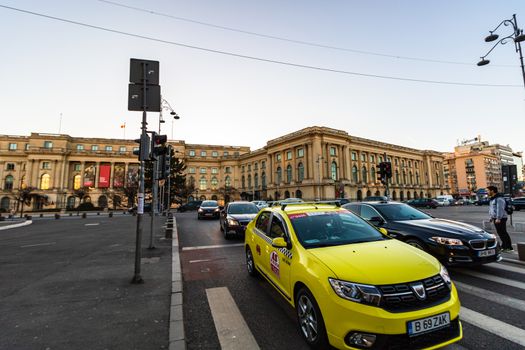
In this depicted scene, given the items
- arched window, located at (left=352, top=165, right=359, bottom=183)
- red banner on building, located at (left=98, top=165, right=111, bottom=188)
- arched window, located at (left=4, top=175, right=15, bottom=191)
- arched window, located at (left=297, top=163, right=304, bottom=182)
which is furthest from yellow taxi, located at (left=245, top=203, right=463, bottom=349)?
arched window, located at (left=4, top=175, right=15, bottom=191)

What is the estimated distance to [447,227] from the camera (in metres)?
5.72

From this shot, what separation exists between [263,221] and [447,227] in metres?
4.20

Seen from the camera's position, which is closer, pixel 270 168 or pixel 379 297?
pixel 379 297

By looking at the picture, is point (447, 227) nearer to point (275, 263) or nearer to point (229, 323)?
point (275, 263)

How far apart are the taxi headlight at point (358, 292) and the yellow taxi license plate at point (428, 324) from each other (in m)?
0.35

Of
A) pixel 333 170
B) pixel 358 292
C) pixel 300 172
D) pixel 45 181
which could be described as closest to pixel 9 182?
pixel 45 181

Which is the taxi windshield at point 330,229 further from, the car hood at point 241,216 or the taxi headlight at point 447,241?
the car hood at point 241,216

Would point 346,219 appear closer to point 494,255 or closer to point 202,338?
point 202,338

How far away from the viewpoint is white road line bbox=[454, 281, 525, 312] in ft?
13.0

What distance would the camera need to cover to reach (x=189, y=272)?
620 centimetres

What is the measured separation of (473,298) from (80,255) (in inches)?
388

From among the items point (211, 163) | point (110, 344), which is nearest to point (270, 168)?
point (211, 163)

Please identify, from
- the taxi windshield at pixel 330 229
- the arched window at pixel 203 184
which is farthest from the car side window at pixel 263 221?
the arched window at pixel 203 184

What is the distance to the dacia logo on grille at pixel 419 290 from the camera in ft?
8.43
